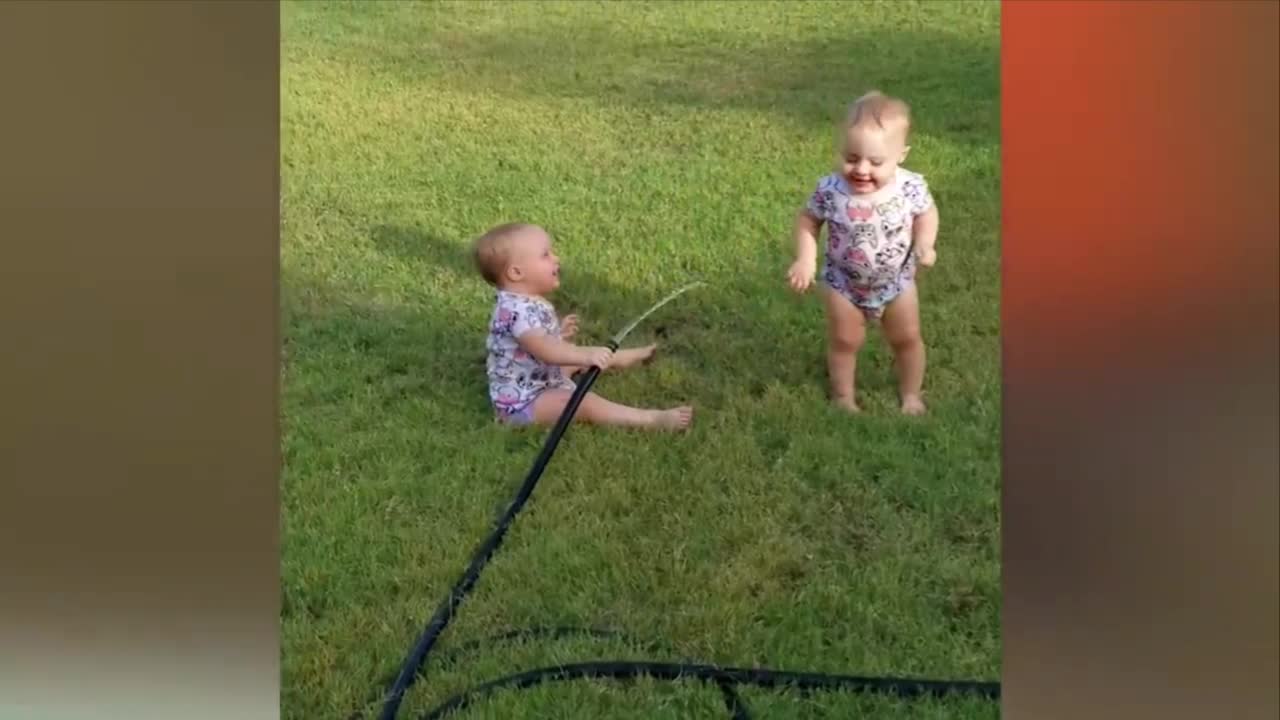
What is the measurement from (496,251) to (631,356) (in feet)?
1.17

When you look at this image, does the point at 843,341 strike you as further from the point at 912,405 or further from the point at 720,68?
the point at 720,68

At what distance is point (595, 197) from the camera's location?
3.89 meters

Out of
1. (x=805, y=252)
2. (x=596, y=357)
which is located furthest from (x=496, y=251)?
(x=805, y=252)

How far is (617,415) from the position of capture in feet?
9.14

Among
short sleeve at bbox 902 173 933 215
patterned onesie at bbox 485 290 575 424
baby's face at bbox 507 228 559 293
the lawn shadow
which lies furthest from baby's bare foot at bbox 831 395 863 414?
the lawn shadow

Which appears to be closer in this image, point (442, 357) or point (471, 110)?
point (442, 357)

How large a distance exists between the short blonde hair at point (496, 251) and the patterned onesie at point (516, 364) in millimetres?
79

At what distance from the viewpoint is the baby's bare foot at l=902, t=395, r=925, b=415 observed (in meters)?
2.77

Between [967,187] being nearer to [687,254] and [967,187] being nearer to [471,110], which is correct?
[687,254]

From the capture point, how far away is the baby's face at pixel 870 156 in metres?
2.87

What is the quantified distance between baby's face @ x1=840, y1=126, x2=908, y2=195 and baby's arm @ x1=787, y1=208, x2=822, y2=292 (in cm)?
11
